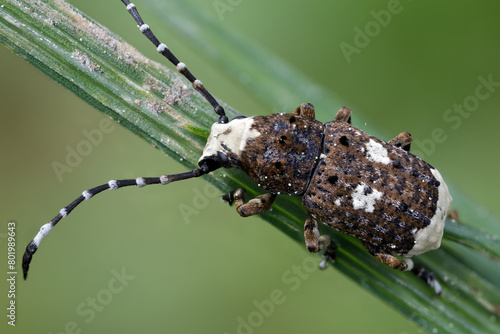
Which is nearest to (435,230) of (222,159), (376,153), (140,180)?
(376,153)

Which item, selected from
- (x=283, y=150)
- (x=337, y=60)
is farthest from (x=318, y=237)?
(x=337, y=60)

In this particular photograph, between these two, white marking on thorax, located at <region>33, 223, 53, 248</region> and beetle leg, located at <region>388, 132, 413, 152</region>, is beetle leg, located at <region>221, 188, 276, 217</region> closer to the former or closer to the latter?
beetle leg, located at <region>388, 132, 413, 152</region>

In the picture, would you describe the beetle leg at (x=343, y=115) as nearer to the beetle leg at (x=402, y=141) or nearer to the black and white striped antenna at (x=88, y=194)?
the beetle leg at (x=402, y=141)

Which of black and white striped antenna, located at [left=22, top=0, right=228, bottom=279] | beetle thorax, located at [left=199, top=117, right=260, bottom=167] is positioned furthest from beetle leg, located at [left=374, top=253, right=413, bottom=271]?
black and white striped antenna, located at [left=22, top=0, right=228, bottom=279]

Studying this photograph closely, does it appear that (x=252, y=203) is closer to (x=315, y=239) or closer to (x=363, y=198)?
(x=315, y=239)

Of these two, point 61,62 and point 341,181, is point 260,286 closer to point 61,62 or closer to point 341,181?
point 341,181

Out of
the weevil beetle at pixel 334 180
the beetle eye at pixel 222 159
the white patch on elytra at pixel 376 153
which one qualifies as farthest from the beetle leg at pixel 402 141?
the beetle eye at pixel 222 159
